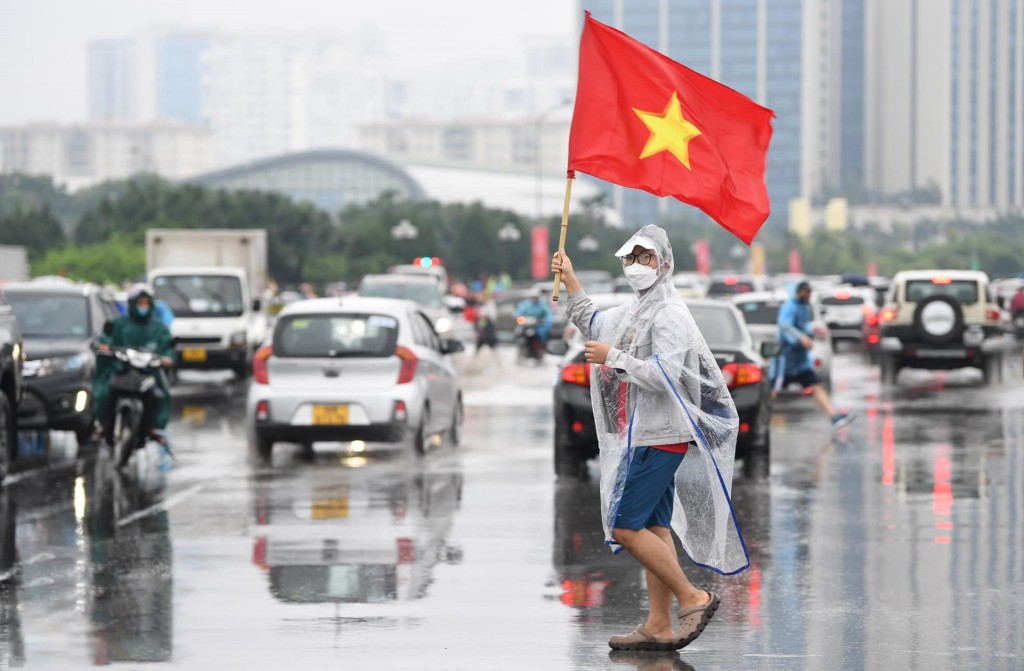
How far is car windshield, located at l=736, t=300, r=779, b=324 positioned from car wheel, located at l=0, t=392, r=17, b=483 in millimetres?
15574

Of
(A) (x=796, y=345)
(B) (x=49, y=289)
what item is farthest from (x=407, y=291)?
(B) (x=49, y=289)

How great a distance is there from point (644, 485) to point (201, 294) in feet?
70.2

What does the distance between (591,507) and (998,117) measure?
19084cm

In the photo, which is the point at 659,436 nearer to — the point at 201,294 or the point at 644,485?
the point at 644,485

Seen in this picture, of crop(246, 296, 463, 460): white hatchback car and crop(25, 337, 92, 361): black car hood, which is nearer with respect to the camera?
crop(246, 296, 463, 460): white hatchback car

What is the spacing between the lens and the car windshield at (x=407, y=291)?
30.7 meters

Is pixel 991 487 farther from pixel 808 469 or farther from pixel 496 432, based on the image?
pixel 496 432

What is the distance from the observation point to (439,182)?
513 ft

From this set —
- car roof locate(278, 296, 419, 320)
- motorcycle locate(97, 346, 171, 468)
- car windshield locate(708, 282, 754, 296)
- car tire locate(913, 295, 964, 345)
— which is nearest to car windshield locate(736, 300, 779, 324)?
car tire locate(913, 295, 964, 345)

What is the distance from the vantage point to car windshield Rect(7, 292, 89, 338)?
1720 centimetres

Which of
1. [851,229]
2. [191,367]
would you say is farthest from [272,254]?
[851,229]

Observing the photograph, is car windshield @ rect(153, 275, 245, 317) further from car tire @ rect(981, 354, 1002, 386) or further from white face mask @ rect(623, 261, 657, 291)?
white face mask @ rect(623, 261, 657, 291)

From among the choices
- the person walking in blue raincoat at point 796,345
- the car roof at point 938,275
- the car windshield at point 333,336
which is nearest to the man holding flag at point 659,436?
the car windshield at point 333,336

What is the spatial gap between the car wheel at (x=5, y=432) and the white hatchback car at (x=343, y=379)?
2154mm
